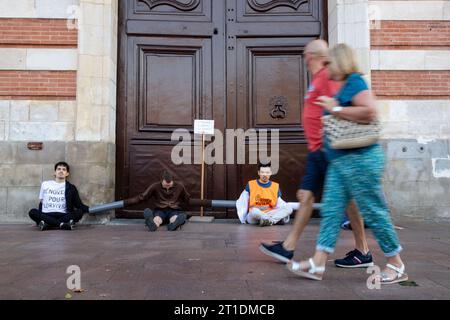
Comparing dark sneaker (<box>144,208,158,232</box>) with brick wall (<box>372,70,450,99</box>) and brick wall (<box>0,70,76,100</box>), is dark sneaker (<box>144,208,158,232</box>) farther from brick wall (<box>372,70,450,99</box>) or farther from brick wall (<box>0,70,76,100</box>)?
brick wall (<box>372,70,450,99</box>)

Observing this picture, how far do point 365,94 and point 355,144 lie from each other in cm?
36

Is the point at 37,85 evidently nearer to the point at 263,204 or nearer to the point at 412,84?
the point at 263,204

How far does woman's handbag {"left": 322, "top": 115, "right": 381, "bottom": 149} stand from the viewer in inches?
126

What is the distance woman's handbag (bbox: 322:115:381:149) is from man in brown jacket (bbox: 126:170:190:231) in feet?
13.4

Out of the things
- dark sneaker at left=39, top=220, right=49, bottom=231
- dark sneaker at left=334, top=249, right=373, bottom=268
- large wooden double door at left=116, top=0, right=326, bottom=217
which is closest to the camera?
dark sneaker at left=334, top=249, right=373, bottom=268

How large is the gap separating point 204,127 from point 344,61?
509 cm

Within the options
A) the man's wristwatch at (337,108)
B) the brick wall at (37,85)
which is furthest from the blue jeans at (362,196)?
the brick wall at (37,85)

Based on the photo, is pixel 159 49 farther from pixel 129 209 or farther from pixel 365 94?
pixel 365 94

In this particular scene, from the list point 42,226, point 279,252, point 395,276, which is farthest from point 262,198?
point 395,276

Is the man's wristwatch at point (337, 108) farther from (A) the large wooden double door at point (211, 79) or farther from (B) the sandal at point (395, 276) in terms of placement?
(A) the large wooden double door at point (211, 79)

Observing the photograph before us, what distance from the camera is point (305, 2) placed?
880 cm

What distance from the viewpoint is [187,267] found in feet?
13.0

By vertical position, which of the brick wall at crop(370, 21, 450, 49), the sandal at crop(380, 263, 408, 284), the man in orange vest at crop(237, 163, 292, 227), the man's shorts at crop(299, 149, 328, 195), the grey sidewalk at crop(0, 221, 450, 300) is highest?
the brick wall at crop(370, 21, 450, 49)

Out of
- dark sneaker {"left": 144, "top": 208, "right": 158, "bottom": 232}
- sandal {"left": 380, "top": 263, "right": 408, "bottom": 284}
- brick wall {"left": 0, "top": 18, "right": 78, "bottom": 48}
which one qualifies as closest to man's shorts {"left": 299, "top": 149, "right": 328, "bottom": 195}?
sandal {"left": 380, "top": 263, "right": 408, "bottom": 284}
